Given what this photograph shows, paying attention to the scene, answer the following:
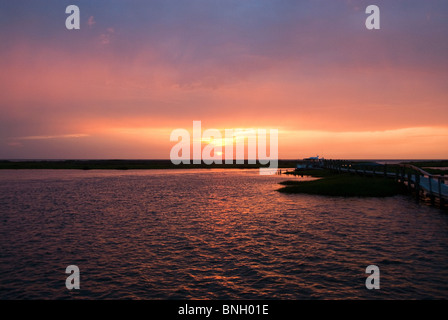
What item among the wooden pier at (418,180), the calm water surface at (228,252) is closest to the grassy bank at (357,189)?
the wooden pier at (418,180)

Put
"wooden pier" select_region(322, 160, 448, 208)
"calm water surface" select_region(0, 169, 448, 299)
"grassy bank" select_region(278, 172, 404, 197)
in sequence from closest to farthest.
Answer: "calm water surface" select_region(0, 169, 448, 299)
"wooden pier" select_region(322, 160, 448, 208)
"grassy bank" select_region(278, 172, 404, 197)

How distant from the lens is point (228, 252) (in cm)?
1433

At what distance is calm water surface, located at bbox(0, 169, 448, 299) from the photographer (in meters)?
10.1

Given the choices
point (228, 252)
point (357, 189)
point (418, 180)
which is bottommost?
point (228, 252)

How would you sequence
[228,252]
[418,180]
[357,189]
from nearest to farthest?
[228,252]
[418,180]
[357,189]

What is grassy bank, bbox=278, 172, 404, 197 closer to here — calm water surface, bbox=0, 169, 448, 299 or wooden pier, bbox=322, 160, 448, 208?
wooden pier, bbox=322, 160, 448, 208

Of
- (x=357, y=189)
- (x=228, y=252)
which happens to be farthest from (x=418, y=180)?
(x=228, y=252)

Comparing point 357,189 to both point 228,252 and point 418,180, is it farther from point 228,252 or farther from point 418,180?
point 228,252

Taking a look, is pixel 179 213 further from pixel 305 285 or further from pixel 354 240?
pixel 305 285

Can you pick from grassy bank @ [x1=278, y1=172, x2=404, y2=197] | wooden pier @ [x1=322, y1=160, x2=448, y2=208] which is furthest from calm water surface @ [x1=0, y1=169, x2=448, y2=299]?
grassy bank @ [x1=278, y1=172, x2=404, y2=197]

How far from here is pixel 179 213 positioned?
980 inches

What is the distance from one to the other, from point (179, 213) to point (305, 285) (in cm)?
1578

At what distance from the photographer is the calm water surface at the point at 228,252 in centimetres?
1014

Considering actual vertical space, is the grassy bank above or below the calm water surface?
above
